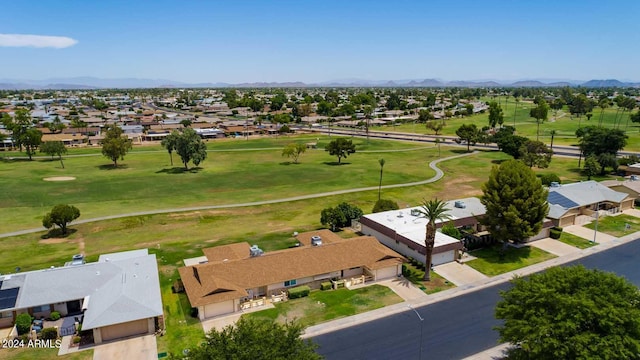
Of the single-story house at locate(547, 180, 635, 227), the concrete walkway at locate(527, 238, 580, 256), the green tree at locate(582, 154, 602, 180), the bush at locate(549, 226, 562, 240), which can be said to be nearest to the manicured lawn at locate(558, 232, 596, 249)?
the bush at locate(549, 226, 562, 240)

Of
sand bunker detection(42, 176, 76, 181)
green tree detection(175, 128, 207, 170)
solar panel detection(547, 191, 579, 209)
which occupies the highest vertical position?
green tree detection(175, 128, 207, 170)

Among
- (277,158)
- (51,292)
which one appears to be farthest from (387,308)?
(277,158)

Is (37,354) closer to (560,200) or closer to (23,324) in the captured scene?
(23,324)

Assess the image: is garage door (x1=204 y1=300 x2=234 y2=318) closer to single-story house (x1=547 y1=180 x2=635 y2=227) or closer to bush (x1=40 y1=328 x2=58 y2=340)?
bush (x1=40 y1=328 x2=58 y2=340)

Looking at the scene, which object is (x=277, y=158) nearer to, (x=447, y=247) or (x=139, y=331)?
(x=447, y=247)

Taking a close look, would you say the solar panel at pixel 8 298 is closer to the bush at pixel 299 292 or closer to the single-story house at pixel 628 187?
the bush at pixel 299 292

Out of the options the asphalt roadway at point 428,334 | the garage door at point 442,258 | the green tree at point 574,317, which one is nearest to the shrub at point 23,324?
the asphalt roadway at point 428,334
